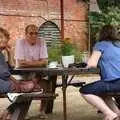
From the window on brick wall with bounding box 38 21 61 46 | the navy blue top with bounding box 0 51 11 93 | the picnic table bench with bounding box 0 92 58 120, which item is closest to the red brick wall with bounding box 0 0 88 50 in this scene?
the window on brick wall with bounding box 38 21 61 46

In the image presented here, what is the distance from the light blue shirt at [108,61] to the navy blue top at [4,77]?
1.12 m

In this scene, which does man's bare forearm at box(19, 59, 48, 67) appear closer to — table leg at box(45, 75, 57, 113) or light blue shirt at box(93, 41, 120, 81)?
table leg at box(45, 75, 57, 113)

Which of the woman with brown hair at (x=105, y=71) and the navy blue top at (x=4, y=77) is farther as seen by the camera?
the navy blue top at (x=4, y=77)

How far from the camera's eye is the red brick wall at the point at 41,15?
20.3 m

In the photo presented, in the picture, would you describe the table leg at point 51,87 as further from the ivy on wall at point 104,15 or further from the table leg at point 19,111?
the ivy on wall at point 104,15

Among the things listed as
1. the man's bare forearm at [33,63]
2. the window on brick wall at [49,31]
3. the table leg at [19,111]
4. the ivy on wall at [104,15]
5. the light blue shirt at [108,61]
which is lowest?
the window on brick wall at [49,31]

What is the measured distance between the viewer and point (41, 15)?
2097 centimetres

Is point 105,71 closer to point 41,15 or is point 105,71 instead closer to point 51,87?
point 51,87

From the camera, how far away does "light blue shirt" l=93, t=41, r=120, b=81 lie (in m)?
5.99

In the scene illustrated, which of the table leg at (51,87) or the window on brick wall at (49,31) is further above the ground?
the table leg at (51,87)

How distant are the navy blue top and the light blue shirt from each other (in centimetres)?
112

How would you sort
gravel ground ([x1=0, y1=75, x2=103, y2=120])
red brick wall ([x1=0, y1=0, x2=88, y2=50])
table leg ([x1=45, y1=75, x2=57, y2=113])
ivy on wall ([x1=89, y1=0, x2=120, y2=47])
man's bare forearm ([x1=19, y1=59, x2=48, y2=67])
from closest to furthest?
man's bare forearm ([x1=19, y1=59, x2=48, y2=67]) < table leg ([x1=45, y1=75, x2=57, y2=113]) < gravel ground ([x1=0, y1=75, x2=103, y2=120]) < red brick wall ([x1=0, y1=0, x2=88, y2=50]) < ivy on wall ([x1=89, y1=0, x2=120, y2=47])

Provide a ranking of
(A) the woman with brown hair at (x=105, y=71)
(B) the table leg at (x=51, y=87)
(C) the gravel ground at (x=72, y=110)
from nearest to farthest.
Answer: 1. (A) the woman with brown hair at (x=105, y=71)
2. (B) the table leg at (x=51, y=87)
3. (C) the gravel ground at (x=72, y=110)

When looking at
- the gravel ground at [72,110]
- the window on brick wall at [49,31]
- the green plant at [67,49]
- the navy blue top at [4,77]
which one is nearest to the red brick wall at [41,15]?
the window on brick wall at [49,31]
